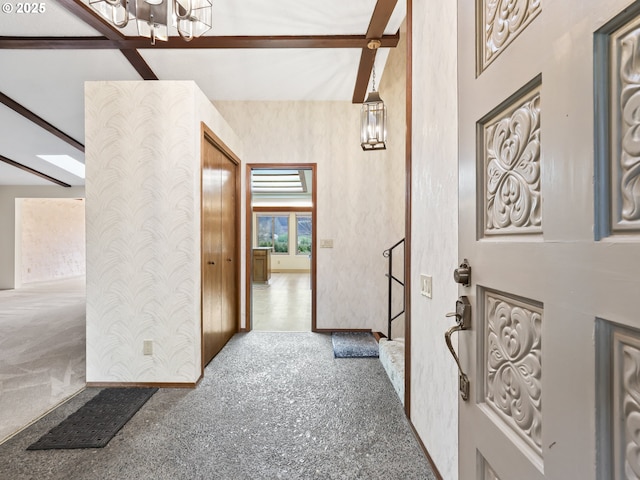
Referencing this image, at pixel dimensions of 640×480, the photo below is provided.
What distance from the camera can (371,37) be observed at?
9.34 feet

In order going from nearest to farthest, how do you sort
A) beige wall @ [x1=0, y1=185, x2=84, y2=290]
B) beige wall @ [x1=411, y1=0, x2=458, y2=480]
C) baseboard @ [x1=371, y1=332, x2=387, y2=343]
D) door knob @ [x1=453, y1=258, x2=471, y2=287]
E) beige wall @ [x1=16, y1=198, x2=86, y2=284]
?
1. door knob @ [x1=453, y1=258, x2=471, y2=287]
2. beige wall @ [x1=411, y1=0, x2=458, y2=480]
3. baseboard @ [x1=371, y1=332, x2=387, y2=343]
4. beige wall @ [x1=0, y1=185, x2=84, y2=290]
5. beige wall @ [x1=16, y1=198, x2=86, y2=284]

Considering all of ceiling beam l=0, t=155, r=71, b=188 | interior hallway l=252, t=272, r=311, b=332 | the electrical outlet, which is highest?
ceiling beam l=0, t=155, r=71, b=188

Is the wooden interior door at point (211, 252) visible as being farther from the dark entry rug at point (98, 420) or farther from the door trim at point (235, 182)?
the dark entry rug at point (98, 420)

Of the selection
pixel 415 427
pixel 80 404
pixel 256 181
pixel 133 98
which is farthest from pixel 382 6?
pixel 256 181

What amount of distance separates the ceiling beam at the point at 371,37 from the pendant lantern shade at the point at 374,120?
0.53m

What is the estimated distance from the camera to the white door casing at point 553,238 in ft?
1.39

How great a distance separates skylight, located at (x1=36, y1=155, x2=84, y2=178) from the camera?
608 cm

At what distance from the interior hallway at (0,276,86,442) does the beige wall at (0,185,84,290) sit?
246 centimetres

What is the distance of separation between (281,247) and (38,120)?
7.96 m

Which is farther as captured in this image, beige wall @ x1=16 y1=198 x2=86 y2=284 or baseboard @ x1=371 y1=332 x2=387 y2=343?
beige wall @ x1=16 y1=198 x2=86 y2=284

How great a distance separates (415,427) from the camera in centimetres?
187

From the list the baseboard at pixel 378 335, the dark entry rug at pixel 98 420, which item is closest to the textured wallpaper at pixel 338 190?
the baseboard at pixel 378 335

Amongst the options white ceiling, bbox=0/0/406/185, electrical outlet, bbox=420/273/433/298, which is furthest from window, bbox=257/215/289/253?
electrical outlet, bbox=420/273/433/298

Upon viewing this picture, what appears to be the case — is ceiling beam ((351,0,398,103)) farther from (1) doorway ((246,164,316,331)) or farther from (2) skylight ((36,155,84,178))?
(2) skylight ((36,155,84,178))
